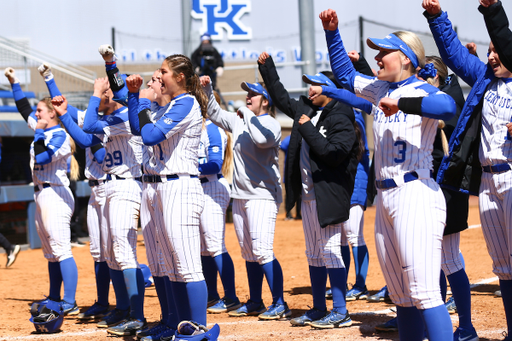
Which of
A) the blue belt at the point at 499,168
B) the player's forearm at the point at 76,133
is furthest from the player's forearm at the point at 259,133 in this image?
the blue belt at the point at 499,168

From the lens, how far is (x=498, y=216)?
3.48m

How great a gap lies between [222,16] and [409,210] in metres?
17.7

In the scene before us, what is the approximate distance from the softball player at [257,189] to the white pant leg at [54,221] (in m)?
1.48

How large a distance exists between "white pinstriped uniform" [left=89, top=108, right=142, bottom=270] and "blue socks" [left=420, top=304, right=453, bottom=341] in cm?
244

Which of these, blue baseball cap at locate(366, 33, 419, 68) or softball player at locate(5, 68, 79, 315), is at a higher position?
blue baseball cap at locate(366, 33, 419, 68)

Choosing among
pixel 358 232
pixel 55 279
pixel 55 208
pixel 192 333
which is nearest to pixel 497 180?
pixel 192 333

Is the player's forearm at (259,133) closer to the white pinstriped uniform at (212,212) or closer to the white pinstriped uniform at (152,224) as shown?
the white pinstriped uniform at (212,212)

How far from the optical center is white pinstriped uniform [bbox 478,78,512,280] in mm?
3389

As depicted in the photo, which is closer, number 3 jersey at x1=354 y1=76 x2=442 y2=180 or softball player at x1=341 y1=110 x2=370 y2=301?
number 3 jersey at x1=354 y1=76 x2=442 y2=180

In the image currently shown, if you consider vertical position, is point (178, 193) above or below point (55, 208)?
above

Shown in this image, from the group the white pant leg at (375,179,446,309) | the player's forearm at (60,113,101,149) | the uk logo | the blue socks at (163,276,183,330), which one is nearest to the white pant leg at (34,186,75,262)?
the player's forearm at (60,113,101,149)

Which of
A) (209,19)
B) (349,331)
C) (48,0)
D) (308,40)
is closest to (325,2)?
(209,19)

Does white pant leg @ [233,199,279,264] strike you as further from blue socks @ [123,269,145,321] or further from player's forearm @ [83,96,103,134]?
player's forearm @ [83,96,103,134]

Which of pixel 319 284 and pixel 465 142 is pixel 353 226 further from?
pixel 465 142
